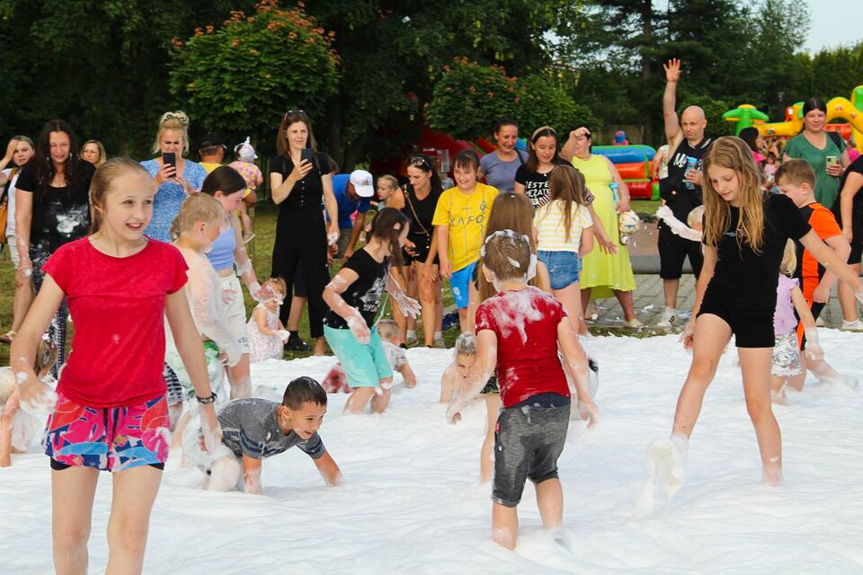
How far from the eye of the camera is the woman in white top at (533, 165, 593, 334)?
8.23 metres

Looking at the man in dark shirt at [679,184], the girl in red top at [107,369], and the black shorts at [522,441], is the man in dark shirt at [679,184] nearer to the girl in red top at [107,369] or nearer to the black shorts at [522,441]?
the black shorts at [522,441]

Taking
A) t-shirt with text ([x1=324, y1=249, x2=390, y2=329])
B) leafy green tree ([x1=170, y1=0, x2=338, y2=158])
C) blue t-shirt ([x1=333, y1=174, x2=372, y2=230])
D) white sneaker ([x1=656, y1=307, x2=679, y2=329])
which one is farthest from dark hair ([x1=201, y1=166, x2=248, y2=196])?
leafy green tree ([x1=170, y1=0, x2=338, y2=158])

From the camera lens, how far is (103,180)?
3627 millimetres

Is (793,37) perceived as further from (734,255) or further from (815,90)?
(734,255)

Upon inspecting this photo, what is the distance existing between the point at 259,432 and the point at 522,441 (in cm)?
145

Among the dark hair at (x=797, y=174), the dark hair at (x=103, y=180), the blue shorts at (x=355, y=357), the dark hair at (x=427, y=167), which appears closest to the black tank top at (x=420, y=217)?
the dark hair at (x=427, y=167)

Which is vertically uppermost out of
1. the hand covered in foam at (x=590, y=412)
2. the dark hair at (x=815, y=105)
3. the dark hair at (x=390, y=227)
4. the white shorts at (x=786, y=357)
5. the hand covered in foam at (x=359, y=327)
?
the dark hair at (x=815, y=105)

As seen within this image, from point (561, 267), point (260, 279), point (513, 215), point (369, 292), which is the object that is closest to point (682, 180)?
point (561, 267)

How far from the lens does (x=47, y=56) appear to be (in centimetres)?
2781

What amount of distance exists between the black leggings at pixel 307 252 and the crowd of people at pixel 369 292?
0.06ft

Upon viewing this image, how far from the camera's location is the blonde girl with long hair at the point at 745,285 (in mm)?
5004

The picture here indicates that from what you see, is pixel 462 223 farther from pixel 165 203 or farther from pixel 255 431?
pixel 255 431

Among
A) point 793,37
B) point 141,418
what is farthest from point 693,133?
point 793,37

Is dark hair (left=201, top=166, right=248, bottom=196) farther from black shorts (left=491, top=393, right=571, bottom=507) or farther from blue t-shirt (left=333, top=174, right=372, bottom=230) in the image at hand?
blue t-shirt (left=333, top=174, right=372, bottom=230)
